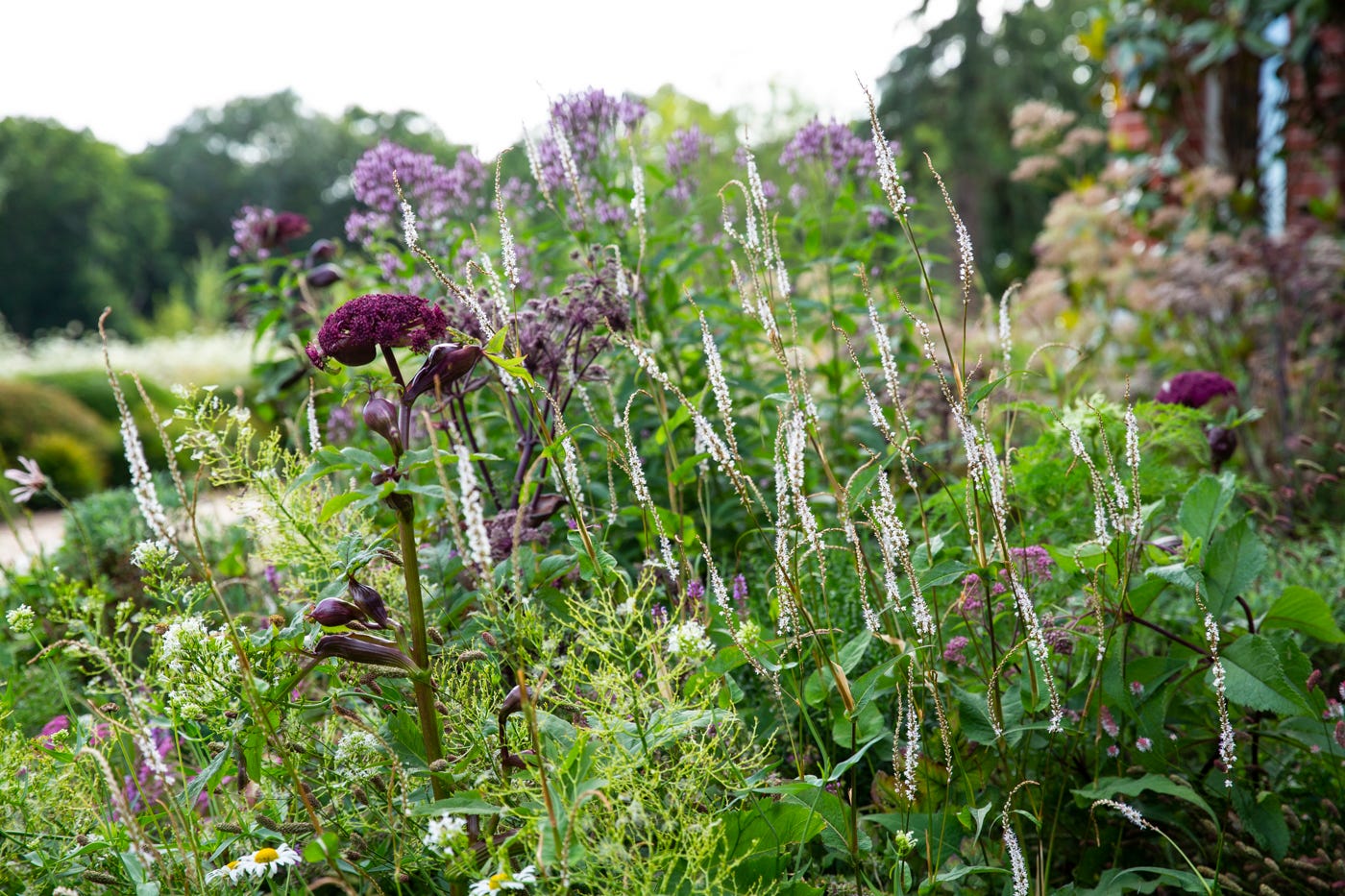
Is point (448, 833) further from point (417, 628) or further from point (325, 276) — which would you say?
point (325, 276)

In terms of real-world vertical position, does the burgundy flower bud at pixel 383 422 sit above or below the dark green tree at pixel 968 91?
below

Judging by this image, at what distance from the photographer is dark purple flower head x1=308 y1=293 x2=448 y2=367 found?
1.29 m

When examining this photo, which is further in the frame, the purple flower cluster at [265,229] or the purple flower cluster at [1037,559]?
the purple flower cluster at [265,229]

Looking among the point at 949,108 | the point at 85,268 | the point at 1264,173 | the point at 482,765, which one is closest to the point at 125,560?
the point at 482,765

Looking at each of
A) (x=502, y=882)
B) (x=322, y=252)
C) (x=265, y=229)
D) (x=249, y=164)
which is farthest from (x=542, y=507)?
(x=249, y=164)

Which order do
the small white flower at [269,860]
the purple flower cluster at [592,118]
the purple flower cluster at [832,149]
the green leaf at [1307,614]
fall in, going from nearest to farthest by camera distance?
the small white flower at [269,860] → the green leaf at [1307,614] → the purple flower cluster at [592,118] → the purple flower cluster at [832,149]

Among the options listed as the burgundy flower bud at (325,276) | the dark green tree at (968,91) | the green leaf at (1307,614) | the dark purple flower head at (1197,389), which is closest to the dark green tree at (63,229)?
the dark green tree at (968,91)

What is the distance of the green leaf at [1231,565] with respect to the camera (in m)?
1.56

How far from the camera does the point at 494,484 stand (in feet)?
7.51

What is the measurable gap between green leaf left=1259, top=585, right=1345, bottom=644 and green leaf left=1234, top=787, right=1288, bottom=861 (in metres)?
0.29

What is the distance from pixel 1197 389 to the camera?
104 inches

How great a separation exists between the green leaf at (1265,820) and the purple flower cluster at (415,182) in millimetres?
2390

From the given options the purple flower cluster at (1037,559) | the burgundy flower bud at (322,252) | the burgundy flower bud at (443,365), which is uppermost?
the burgundy flower bud at (322,252)

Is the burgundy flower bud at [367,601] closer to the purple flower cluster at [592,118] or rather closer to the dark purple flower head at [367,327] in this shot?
the dark purple flower head at [367,327]
